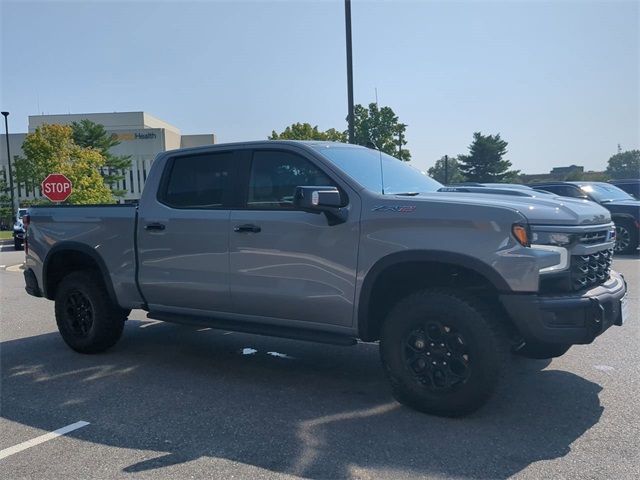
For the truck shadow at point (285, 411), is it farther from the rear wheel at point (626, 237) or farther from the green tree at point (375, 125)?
the green tree at point (375, 125)

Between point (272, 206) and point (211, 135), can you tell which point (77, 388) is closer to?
point (272, 206)

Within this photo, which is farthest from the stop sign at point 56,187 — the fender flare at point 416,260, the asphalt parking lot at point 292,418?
the fender flare at point 416,260

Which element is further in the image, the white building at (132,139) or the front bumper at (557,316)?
the white building at (132,139)

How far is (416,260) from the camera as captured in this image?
4.04m

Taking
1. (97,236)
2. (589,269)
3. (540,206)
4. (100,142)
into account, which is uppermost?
Result: (100,142)

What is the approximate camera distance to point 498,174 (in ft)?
182

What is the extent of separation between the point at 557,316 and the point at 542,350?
1.47m

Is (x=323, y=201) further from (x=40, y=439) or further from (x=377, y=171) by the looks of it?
(x=40, y=439)

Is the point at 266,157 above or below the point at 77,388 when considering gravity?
above

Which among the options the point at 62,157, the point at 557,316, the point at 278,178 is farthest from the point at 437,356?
the point at 62,157

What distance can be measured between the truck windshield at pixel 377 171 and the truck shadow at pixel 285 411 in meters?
1.67

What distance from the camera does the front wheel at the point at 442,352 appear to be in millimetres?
3838

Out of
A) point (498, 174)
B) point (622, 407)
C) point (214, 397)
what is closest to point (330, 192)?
point (214, 397)

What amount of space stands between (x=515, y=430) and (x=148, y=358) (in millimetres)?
3736
